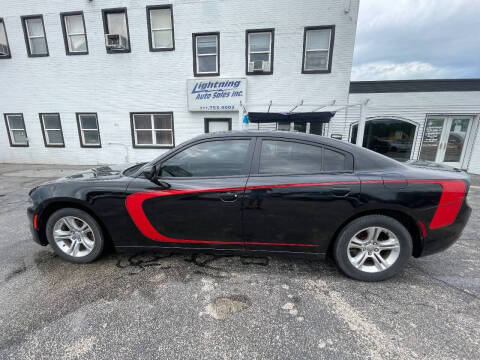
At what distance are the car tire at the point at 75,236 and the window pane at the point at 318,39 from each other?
8699mm

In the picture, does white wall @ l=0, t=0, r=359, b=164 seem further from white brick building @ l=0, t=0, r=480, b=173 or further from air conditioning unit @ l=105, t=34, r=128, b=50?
air conditioning unit @ l=105, t=34, r=128, b=50

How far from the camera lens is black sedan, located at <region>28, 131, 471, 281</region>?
7.11 feet

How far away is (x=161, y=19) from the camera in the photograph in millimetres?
8398

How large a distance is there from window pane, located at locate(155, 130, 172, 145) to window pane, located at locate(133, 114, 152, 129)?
0.47 metres

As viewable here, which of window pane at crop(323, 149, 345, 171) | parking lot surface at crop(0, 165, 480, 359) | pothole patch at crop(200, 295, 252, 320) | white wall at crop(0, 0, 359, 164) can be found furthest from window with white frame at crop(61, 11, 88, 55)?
pothole patch at crop(200, 295, 252, 320)

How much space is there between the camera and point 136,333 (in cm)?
174

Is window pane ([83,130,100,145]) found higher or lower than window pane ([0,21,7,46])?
lower

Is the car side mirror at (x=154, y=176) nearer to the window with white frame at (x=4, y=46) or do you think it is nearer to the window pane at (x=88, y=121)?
the window pane at (x=88, y=121)

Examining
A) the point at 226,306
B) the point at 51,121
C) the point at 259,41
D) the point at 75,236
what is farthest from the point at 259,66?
the point at 51,121

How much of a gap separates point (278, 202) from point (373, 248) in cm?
113

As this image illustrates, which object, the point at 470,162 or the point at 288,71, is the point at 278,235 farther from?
the point at 470,162

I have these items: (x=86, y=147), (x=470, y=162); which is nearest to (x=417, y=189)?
(x=470, y=162)

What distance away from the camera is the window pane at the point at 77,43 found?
8938 mm

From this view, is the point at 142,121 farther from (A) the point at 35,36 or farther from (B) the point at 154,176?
(B) the point at 154,176
